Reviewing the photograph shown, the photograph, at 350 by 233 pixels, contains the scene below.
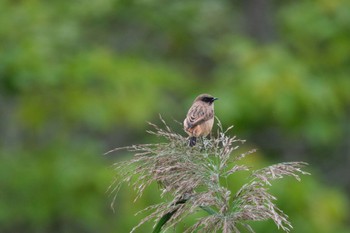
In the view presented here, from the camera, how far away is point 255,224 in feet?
40.2

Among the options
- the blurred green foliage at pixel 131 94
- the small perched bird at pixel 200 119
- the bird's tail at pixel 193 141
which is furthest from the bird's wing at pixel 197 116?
the blurred green foliage at pixel 131 94

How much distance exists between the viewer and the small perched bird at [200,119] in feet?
14.0

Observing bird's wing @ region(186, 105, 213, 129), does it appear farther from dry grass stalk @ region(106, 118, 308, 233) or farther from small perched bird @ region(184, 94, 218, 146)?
dry grass stalk @ region(106, 118, 308, 233)

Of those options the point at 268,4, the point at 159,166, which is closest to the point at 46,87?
the point at 268,4

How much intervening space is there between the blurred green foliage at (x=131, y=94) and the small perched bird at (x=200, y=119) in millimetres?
7734

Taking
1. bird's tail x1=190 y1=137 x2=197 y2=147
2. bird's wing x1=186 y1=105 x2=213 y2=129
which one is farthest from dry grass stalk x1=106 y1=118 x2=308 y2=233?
bird's wing x1=186 y1=105 x2=213 y2=129

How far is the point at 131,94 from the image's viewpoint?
13672 millimetres

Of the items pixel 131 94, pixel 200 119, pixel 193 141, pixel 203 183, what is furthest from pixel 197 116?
pixel 131 94

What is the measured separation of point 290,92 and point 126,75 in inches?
94.8

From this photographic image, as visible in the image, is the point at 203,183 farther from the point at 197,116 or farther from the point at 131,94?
the point at 131,94

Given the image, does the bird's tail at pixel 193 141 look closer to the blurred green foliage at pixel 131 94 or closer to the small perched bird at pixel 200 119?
the small perched bird at pixel 200 119

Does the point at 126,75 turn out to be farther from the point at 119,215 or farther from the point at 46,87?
the point at 119,215

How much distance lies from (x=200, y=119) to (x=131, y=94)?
921cm

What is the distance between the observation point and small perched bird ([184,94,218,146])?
4259 millimetres
